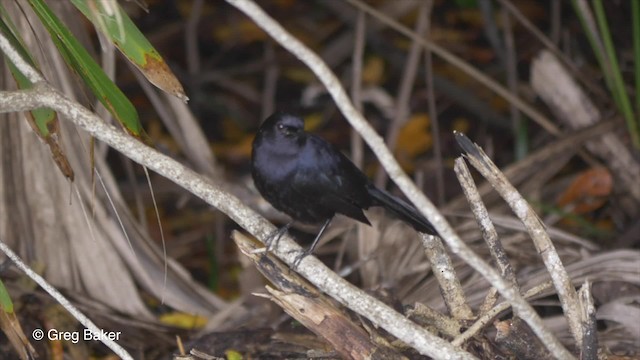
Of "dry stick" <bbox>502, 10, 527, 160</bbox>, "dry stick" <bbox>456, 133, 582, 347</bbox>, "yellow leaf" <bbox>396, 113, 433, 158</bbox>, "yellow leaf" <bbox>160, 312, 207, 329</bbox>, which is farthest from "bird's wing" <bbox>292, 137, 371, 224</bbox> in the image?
"yellow leaf" <bbox>396, 113, 433, 158</bbox>

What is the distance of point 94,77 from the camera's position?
2529 millimetres

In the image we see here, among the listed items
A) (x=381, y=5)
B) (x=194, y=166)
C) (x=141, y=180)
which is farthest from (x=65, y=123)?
(x=381, y=5)

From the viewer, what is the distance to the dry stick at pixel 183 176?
232cm

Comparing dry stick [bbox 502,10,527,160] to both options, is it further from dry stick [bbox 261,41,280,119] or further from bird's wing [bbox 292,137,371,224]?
bird's wing [bbox 292,137,371,224]

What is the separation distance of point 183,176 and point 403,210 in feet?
3.38

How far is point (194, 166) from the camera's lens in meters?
4.16

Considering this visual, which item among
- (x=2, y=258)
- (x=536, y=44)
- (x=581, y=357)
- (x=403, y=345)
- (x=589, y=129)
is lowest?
(x=2, y=258)

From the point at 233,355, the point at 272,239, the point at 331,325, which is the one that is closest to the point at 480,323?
the point at 331,325

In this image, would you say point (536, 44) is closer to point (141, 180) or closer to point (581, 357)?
point (141, 180)

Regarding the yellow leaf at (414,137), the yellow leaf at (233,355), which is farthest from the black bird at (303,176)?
the yellow leaf at (414,137)

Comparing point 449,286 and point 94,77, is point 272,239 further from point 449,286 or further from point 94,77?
point 94,77

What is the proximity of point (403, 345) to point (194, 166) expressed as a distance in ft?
5.47

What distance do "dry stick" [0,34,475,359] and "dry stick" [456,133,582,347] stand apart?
0.30 meters
